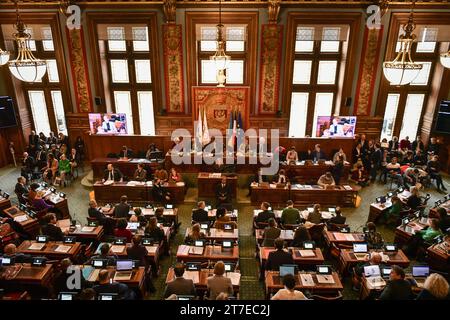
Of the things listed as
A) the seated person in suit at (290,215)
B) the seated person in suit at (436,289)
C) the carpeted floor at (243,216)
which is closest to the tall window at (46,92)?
the carpeted floor at (243,216)

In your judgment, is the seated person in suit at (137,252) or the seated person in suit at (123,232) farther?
the seated person in suit at (123,232)

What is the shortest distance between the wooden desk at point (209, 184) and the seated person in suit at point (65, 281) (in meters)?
4.89

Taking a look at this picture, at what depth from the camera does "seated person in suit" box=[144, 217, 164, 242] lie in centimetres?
739

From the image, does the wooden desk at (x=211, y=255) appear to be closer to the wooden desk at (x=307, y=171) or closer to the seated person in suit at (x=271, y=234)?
the seated person in suit at (x=271, y=234)

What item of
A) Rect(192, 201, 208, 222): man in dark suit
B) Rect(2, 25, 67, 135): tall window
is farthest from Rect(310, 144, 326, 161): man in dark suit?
Rect(2, 25, 67, 135): tall window

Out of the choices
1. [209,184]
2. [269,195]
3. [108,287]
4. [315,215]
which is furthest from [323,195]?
[108,287]

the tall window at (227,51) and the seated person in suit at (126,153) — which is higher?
Answer: the tall window at (227,51)

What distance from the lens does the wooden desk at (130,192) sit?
10367 mm

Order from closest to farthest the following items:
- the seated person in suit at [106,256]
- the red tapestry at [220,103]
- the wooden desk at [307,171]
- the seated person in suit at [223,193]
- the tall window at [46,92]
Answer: the seated person in suit at [106,256] < the seated person in suit at [223,193] < the wooden desk at [307,171] < the red tapestry at [220,103] < the tall window at [46,92]

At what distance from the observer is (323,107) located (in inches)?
533

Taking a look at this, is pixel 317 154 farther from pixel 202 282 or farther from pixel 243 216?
pixel 202 282

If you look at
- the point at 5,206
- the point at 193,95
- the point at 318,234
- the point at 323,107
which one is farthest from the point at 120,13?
the point at 318,234

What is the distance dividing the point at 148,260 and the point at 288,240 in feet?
9.44

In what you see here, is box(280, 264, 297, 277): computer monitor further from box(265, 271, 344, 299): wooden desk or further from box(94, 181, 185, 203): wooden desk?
box(94, 181, 185, 203): wooden desk
